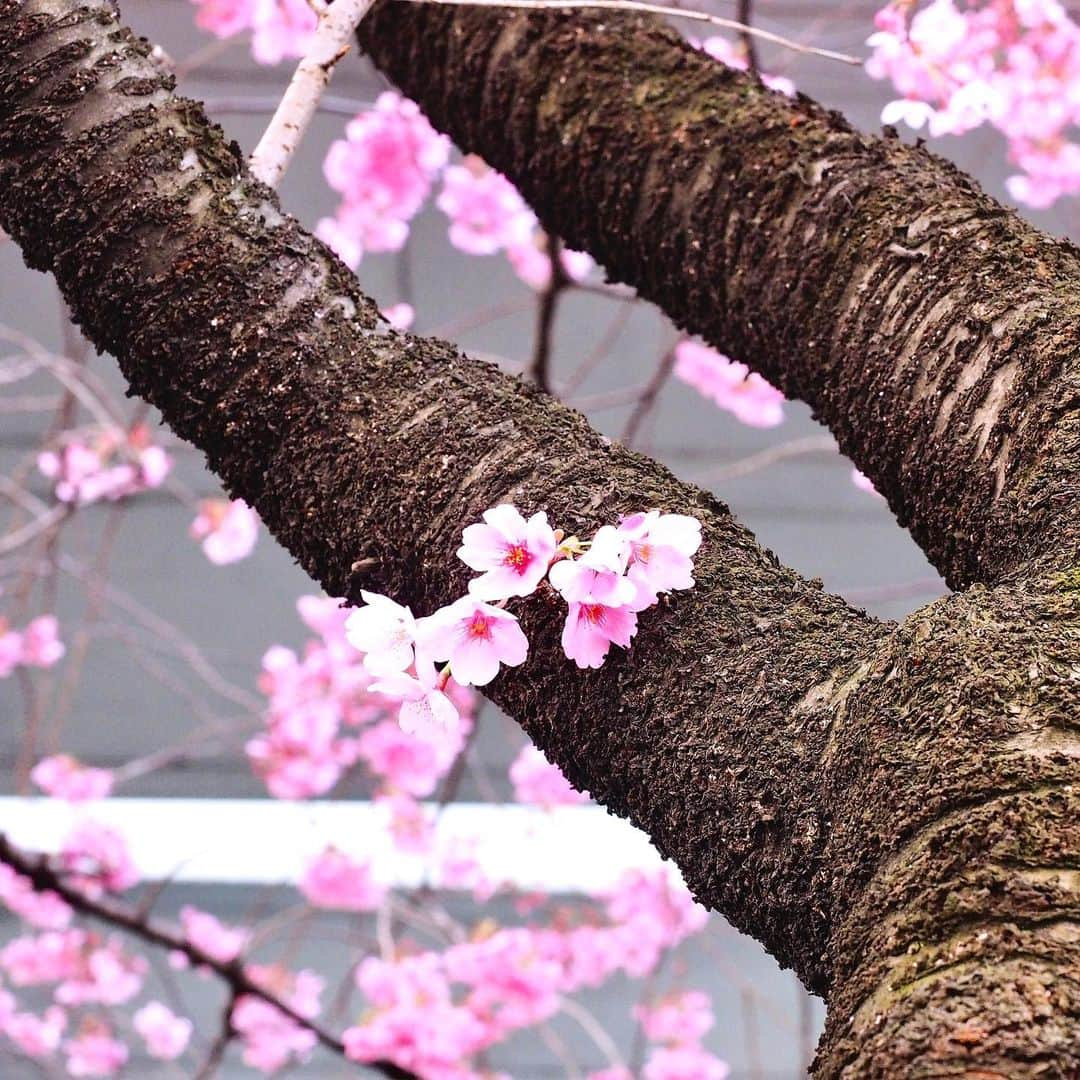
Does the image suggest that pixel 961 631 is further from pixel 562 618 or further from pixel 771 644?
pixel 562 618

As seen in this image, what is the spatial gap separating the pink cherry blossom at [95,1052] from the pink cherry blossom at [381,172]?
2.33 meters

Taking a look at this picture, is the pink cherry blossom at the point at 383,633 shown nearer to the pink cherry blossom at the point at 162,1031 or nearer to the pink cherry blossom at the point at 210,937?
the pink cherry blossom at the point at 210,937

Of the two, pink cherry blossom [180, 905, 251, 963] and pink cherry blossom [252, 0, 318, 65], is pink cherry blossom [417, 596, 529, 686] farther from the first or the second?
pink cherry blossom [180, 905, 251, 963]

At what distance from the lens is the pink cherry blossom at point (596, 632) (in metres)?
0.55

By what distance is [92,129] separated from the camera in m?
0.65

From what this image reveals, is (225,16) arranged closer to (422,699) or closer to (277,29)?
(277,29)

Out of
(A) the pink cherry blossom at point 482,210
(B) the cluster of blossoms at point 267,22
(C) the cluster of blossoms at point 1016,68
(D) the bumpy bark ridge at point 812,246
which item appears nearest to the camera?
(D) the bumpy bark ridge at point 812,246

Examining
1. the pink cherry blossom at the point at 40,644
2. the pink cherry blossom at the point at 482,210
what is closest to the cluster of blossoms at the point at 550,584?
the pink cherry blossom at the point at 482,210

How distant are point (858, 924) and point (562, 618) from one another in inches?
8.0

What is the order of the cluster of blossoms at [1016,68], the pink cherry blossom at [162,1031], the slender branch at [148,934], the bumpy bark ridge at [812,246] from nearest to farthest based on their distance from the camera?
the bumpy bark ridge at [812,246]
the slender branch at [148,934]
the cluster of blossoms at [1016,68]
the pink cherry blossom at [162,1031]

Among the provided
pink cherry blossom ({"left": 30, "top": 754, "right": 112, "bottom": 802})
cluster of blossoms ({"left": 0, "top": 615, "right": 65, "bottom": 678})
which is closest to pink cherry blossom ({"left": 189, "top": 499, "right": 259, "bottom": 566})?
cluster of blossoms ({"left": 0, "top": 615, "right": 65, "bottom": 678})

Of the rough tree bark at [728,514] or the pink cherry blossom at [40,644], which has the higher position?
the pink cherry blossom at [40,644]

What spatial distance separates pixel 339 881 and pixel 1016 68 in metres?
2.58

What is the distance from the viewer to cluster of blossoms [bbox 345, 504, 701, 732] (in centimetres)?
54
